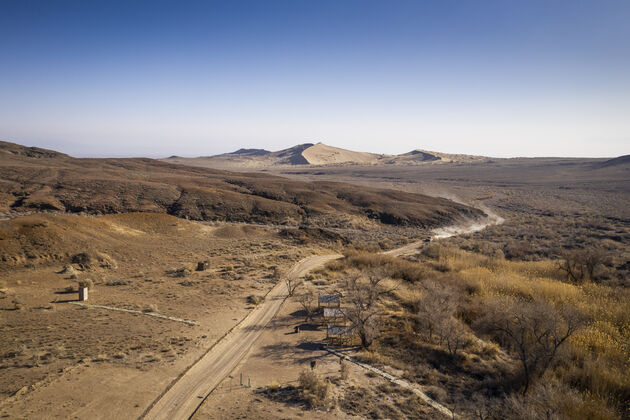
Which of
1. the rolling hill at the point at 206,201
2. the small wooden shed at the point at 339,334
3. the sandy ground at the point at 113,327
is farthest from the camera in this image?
the rolling hill at the point at 206,201

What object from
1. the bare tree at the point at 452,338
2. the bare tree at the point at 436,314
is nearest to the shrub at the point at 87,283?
the bare tree at the point at 436,314

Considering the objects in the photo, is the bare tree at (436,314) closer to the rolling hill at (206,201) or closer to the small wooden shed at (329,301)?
the small wooden shed at (329,301)

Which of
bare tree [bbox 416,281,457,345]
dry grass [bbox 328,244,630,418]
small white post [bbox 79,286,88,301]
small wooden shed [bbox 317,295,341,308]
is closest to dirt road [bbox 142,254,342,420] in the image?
small wooden shed [bbox 317,295,341,308]

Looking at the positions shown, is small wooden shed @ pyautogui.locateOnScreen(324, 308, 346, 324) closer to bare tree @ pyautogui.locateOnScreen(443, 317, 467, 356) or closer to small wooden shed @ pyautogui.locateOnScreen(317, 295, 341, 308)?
small wooden shed @ pyautogui.locateOnScreen(317, 295, 341, 308)

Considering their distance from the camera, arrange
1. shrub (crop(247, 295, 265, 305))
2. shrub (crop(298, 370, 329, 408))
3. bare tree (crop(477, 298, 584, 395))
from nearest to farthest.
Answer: shrub (crop(298, 370, 329, 408)) → bare tree (crop(477, 298, 584, 395)) → shrub (crop(247, 295, 265, 305))

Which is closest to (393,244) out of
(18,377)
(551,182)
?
(18,377)

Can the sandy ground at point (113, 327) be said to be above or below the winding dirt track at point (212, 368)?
above
